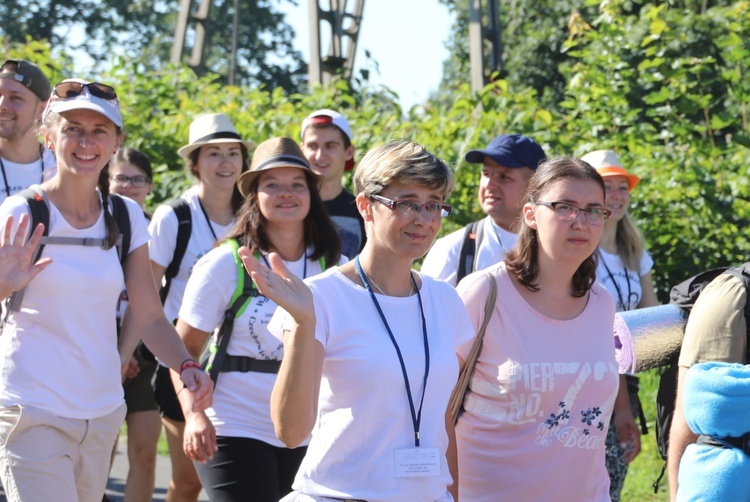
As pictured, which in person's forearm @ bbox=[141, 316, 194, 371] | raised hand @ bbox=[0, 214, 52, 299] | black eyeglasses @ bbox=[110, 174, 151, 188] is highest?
black eyeglasses @ bbox=[110, 174, 151, 188]

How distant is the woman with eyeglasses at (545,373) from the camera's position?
3.99m

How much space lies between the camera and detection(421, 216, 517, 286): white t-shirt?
5461 millimetres

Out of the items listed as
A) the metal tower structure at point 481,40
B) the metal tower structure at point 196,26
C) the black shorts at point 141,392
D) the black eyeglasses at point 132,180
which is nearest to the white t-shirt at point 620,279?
the black shorts at point 141,392

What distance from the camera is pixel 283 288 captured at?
3283 millimetres

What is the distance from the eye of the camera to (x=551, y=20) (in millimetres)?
24188

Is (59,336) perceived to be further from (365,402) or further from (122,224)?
(365,402)

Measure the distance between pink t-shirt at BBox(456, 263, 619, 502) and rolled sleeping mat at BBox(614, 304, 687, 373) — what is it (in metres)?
0.30

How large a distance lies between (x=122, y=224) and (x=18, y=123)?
1783mm

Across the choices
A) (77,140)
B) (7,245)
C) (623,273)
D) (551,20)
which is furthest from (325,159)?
(551,20)

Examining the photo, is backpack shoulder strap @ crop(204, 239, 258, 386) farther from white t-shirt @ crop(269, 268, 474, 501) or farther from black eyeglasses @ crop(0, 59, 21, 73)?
black eyeglasses @ crop(0, 59, 21, 73)

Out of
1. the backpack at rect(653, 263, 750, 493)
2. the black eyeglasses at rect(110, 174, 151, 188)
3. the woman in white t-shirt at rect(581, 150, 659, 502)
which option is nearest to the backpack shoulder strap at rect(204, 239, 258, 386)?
the backpack at rect(653, 263, 750, 493)

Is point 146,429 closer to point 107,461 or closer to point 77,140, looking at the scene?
point 107,461

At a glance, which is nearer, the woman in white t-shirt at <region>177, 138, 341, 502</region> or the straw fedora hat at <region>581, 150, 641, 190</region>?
the woman in white t-shirt at <region>177, 138, 341, 502</region>

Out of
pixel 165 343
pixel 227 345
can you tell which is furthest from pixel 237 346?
pixel 165 343
